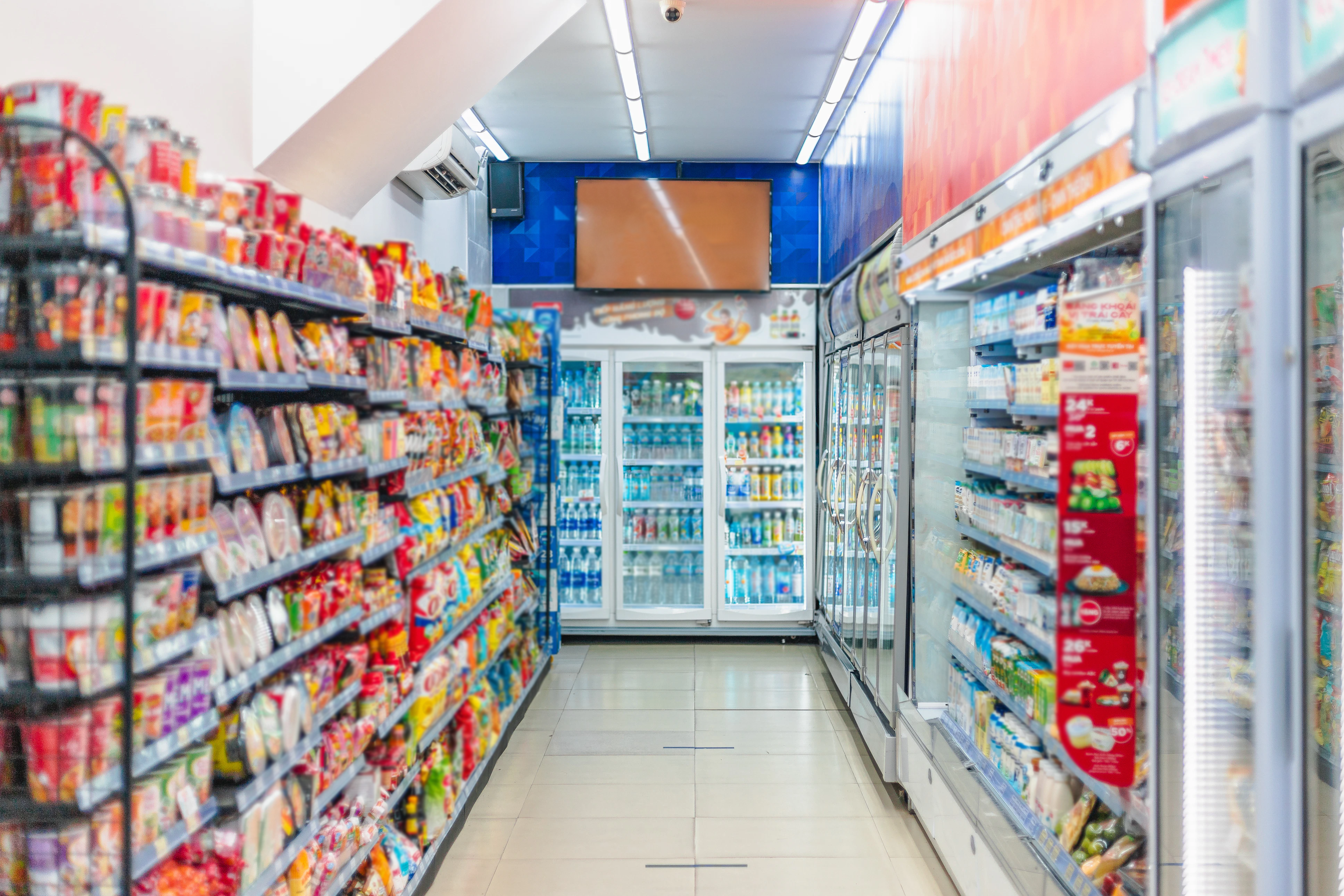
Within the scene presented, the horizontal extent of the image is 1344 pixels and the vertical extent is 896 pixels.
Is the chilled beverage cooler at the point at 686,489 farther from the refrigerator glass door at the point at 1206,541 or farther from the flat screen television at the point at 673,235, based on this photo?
the refrigerator glass door at the point at 1206,541

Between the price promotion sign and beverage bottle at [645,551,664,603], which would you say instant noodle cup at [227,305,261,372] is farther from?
beverage bottle at [645,551,664,603]

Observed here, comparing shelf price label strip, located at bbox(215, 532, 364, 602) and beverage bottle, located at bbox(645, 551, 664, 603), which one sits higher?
shelf price label strip, located at bbox(215, 532, 364, 602)

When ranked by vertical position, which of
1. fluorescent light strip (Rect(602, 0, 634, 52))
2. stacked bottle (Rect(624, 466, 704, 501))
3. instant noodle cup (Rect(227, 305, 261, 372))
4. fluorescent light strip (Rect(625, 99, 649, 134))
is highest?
fluorescent light strip (Rect(625, 99, 649, 134))

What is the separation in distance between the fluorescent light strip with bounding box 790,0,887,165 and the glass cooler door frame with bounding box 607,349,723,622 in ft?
6.15

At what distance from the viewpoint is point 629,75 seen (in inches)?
216

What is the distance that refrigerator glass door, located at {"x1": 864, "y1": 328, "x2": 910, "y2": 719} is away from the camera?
418 centimetres

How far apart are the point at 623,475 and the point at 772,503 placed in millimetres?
1214

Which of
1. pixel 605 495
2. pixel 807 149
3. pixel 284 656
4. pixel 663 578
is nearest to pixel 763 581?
pixel 663 578

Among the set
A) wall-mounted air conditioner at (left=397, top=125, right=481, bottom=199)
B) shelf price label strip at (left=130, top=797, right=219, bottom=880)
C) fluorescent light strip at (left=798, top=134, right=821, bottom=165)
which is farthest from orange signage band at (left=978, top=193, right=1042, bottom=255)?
fluorescent light strip at (left=798, top=134, right=821, bottom=165)

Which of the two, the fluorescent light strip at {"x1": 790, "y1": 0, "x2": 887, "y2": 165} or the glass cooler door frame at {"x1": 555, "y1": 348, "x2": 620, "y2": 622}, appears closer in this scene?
the fluorescent light strip at {"x1": 790, "y1": 0, "x2": 887, "y2": 165}

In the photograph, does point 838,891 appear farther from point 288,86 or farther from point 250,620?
point 288,86

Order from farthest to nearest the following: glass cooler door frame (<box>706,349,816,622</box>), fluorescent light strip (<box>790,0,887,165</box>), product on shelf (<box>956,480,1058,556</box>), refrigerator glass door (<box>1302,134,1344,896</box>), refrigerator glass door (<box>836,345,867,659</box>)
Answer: glass cooler door frame (<box>706,349,816,622</box>) < refrigerator glass door (<box>836,345,867,659</box>) < fluorescent light strip (<box>790,0,887,165</box>) < product on shelf (<box>956,480,1058,556</box>) < refrigerator glass door (<box>1302,134,1344,896</box>)

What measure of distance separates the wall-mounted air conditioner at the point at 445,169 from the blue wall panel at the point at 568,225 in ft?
5.72

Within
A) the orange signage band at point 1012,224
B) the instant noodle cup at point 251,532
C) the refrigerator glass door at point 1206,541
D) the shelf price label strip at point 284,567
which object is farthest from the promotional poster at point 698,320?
the refrigerator glass door at point 1206,541
